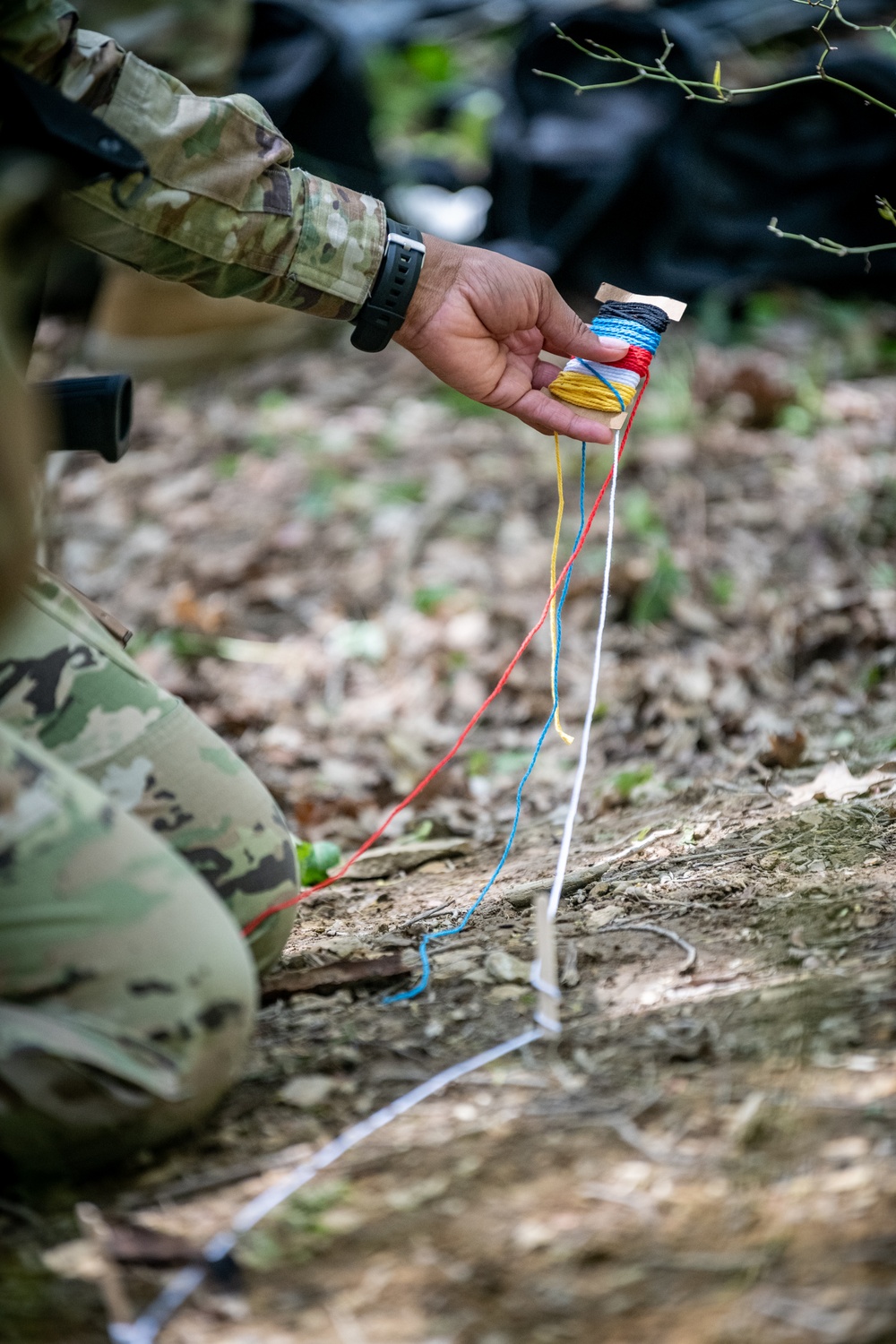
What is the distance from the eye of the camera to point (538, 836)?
2566 millimetres

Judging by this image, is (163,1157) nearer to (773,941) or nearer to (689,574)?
(773,941)

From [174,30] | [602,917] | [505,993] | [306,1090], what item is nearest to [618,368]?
[602,917]

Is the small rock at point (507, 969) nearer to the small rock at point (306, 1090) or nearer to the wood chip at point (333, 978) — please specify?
the wood chip at point (333, 978)

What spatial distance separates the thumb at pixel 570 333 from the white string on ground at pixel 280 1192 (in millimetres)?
1134

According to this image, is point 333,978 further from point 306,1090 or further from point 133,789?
point 133,789

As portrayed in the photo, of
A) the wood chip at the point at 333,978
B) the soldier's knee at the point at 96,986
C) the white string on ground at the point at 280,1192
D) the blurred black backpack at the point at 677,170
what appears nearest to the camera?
the white string on ground at the point at 280,1192

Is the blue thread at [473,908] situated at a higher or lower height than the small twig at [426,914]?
higher

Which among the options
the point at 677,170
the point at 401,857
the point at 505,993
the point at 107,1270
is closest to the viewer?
the point at 107,1270

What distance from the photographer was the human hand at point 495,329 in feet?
6.59

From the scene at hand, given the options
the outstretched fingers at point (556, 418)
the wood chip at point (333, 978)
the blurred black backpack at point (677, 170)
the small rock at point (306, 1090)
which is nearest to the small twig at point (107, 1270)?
the small rock at point (306, 1090)

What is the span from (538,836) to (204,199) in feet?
4.81

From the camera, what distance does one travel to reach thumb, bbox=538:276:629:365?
1.98 meters

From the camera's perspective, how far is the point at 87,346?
524cm

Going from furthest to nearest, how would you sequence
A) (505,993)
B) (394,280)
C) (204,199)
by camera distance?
1. (394,280)
2. (204,199)
3. (505,993)
